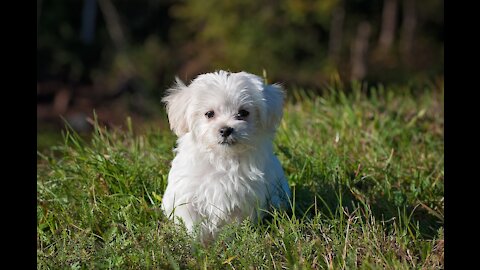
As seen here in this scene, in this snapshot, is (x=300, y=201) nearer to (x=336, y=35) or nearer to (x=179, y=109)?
(x=179, y=109)

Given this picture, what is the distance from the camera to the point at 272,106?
13.8 ft

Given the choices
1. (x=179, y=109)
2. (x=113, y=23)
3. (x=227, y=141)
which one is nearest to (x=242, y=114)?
(x=227, y=141)

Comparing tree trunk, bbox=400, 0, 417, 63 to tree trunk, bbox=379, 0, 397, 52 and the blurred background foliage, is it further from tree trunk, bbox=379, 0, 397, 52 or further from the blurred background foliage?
tree trunk, bbox=379, 0, 397, 52

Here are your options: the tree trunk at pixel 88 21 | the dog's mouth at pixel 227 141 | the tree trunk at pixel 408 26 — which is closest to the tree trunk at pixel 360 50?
the tree trunk at pixel 408 26

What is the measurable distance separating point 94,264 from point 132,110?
49.1 feet

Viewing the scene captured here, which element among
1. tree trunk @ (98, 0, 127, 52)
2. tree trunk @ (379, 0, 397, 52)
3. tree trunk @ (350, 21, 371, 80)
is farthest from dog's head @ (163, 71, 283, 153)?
tree trunk @ (379, 0, 397, 52)

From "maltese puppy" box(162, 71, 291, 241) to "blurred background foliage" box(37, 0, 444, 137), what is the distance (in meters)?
13.9

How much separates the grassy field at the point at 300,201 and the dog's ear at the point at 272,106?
1.68ft

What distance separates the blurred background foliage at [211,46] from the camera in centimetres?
1983

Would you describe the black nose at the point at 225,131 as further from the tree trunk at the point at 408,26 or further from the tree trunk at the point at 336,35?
the tree trunk at the point at 408,26

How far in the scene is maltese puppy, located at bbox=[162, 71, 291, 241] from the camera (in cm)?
407

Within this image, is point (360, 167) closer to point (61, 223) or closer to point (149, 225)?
point (149, 225)

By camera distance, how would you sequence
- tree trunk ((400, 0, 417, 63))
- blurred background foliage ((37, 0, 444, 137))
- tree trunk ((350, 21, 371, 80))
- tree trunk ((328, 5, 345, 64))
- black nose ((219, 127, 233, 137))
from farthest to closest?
tree trunk ((400, 0, 417, 63)) → tree trunk ((328, 5, 345, 64)) → tree trunk ((350, 21, 371, 80)) → blurred background foliage ((37, 0, 444, 137)) → black nose ((219, 127, 233, 137))
